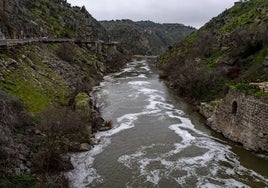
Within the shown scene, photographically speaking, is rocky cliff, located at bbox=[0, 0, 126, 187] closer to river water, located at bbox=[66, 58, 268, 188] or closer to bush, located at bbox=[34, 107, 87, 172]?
bush, located at bbox=[34, 107, 87, 172]

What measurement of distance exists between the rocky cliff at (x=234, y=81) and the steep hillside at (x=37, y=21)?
29301 millimetres

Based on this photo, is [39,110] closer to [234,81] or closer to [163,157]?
[163,157]

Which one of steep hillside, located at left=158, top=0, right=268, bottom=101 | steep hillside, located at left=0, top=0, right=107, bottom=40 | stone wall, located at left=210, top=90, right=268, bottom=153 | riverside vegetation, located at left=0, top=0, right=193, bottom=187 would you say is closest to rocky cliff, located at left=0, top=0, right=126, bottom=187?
riverside vegetation, located at left=0, top=0, right=193, bottom=187

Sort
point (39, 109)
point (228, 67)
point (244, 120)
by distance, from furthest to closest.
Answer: point (228, 67), point (39, 109), point (244, 120)

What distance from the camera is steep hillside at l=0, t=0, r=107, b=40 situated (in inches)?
2348

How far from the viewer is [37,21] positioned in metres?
86.6

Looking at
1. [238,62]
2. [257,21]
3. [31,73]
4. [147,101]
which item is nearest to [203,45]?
[257,21]

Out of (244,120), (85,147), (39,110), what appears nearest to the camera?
(85,147)

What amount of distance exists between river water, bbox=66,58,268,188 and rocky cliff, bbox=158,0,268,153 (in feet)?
5.56

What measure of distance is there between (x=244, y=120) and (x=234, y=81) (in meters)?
11.5

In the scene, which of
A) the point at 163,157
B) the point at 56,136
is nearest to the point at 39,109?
the point at 56,136

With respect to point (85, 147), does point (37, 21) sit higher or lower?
higher

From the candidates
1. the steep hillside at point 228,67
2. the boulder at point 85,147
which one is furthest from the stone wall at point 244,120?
the boulder at point 85,147

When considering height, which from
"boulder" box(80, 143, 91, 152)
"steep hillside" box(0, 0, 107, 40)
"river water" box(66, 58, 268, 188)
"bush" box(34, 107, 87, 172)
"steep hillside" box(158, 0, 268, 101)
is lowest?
"river water" box(66, 58, 268, 188)
